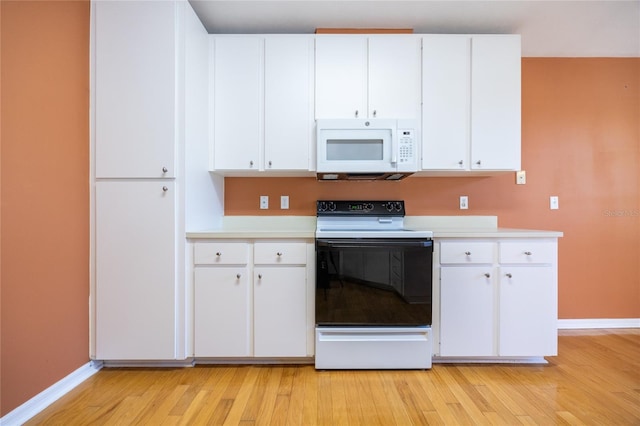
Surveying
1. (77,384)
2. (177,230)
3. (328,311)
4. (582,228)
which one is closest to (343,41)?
(177,230)

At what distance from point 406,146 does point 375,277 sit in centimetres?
95

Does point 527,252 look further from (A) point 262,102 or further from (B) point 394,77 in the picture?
(A) point 262,102

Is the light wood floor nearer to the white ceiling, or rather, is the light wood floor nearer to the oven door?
the oven door

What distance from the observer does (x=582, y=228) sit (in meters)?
2.60

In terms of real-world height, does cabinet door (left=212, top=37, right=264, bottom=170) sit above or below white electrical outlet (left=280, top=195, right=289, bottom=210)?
above

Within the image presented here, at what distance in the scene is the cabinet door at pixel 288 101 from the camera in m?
2.19

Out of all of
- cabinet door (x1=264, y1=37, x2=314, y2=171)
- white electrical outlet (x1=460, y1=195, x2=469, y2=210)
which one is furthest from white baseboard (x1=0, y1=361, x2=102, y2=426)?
white electrical outlet (x1=460, y1=195, x2=469, y2=210)

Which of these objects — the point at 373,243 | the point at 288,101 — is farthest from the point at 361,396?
the point at 288,101

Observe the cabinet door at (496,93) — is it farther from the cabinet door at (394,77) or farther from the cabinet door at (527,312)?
the cabinet door at (527,312)

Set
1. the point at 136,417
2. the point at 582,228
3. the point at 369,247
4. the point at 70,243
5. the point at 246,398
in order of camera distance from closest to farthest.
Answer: the point at 136,417 → the point at 246,398 → the point at 70,243 → the point at 369,247 → the point at 582,228

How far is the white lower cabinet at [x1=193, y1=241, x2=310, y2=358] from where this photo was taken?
1.90m

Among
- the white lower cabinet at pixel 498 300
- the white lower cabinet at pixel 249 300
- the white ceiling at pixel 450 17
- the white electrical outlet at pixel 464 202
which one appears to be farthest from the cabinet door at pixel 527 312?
the white ceiling at pixel 450 17

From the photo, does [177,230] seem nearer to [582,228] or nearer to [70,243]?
[70,243]

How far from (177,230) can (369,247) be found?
4.02 ft
